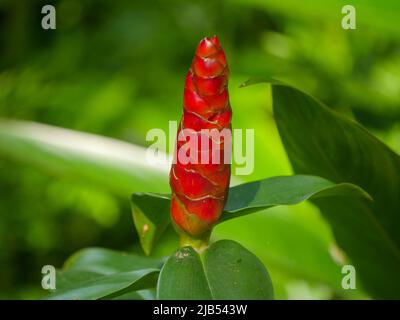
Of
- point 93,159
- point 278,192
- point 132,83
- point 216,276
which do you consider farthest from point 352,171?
point 132,83

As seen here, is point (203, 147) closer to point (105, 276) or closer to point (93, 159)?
point (105, 276)

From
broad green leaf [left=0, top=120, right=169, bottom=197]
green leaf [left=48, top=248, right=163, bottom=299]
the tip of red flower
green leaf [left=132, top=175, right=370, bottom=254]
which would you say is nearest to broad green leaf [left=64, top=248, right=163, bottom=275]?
green leaf [left=48, top=248, right=163, bottom=299]

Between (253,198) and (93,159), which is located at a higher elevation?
(93,159)

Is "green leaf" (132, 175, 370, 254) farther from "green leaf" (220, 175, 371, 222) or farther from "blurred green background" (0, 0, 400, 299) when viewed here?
"blurred green background" (0, 0, 400, 299)

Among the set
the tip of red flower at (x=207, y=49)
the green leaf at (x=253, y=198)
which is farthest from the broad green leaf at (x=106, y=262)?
the tip of red flower at (x=207, y=49)
